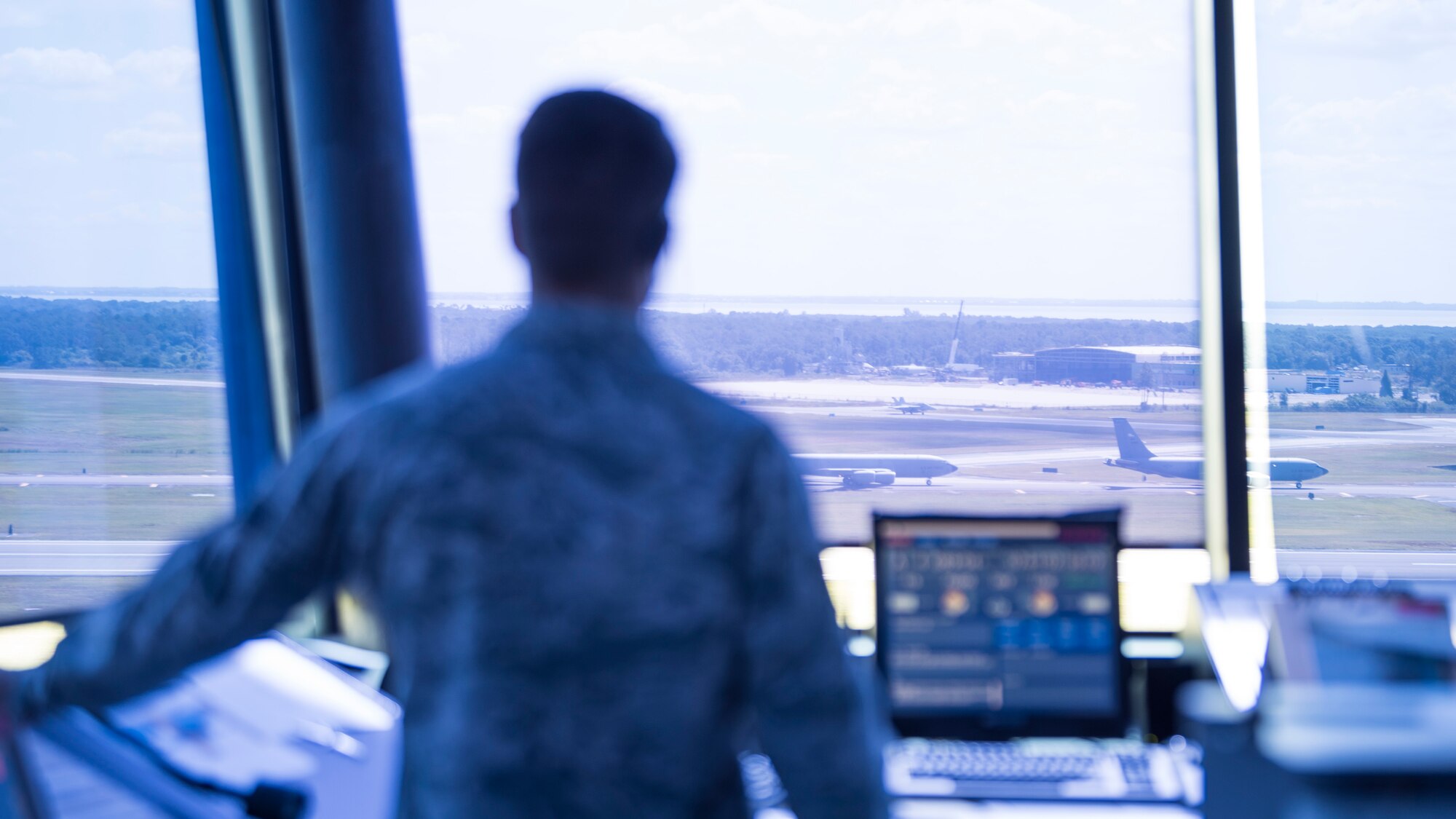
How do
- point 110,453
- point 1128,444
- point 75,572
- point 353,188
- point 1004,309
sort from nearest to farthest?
point 75,572
point 110,453
point 353,188
point 1004,309
point 1128,444

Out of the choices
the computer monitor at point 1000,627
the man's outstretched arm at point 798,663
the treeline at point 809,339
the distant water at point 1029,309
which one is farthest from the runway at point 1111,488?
the man's outstretched arm at point 798,663

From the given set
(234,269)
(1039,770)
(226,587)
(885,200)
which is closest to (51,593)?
(234,269)

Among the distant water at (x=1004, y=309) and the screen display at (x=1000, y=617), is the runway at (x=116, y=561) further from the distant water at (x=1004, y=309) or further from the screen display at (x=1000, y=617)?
the distant water at (x=1004, y=309)

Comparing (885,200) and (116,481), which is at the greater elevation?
(885,200)

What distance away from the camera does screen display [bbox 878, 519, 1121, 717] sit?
5.92 ft

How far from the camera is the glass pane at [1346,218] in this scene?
228cm

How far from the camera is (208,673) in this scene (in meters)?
A: 1.72

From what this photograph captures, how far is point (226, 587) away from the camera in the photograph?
869 millimetres

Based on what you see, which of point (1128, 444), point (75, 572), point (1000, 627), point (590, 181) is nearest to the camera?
point (590, 181)

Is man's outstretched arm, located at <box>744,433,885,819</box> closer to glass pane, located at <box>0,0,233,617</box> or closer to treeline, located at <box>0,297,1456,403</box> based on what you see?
treeline, located at <box>0,297,1456,403</box>

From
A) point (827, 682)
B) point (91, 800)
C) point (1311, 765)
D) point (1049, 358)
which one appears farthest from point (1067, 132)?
point (91, 800)

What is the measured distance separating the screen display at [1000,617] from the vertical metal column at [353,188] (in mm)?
1246

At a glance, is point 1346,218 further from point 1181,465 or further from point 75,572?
point 75,572

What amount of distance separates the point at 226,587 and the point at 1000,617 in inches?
51.8
